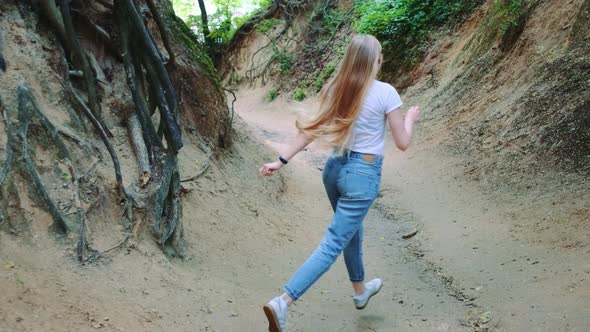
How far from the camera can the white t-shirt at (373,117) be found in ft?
10.5

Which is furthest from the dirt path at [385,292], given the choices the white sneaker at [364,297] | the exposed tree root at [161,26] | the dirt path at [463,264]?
the exposed tree root at [161,26]

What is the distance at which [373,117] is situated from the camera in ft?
10.6

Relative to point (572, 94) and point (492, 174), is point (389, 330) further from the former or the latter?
point (572, 94)

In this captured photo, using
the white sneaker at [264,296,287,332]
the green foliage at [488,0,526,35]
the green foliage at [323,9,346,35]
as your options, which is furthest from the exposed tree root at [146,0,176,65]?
the green foliage at [323,9,346,35]

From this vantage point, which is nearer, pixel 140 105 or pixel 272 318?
pixel 272 318

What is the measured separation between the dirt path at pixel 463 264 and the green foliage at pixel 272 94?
464 inches

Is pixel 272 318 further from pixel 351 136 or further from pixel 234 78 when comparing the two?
pixel 234 78

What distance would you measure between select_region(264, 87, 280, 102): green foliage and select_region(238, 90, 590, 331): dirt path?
1178cm

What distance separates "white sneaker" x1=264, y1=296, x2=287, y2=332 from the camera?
3.07 metres

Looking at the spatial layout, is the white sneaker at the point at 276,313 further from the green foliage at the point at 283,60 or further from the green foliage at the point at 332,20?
the green foliage at the point at 283,60

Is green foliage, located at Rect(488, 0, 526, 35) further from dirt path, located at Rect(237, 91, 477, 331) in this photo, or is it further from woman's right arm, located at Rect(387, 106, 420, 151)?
woman's right arm, located at Rect(387, 106, 420, 151)

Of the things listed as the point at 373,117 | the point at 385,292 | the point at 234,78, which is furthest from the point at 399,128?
the point at 234,78

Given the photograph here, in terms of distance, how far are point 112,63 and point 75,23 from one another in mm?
463

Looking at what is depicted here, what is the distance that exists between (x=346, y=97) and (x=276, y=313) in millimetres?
1347
